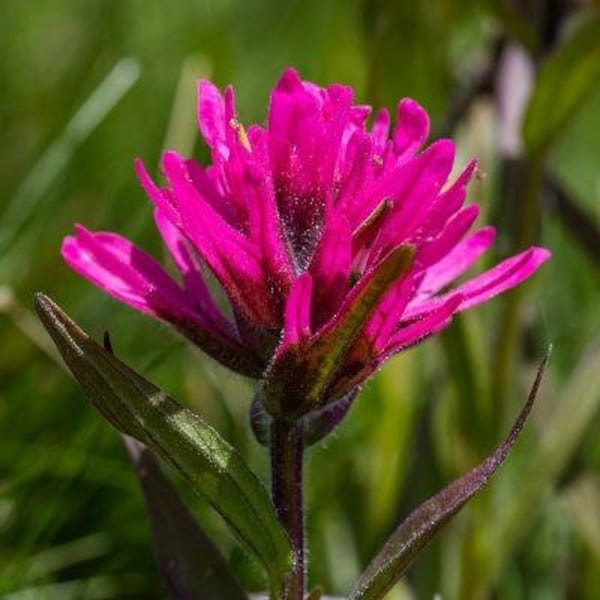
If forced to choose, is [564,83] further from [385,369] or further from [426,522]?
[426,522]

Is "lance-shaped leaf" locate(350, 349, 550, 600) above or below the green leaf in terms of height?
below

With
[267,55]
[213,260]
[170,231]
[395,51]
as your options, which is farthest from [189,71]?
[213,260]

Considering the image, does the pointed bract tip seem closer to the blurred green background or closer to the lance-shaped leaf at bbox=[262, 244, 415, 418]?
the lance-shaped leaf at bbox=[262, 244, 415, 418]

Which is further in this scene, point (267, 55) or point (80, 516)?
point (267, 55)

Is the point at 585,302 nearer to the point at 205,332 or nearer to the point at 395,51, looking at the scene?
the point at 395,51

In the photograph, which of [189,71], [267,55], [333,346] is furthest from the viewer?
[267,55]

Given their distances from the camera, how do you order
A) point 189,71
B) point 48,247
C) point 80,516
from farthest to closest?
A: point 189,71 → point 48,247 → point 80,516

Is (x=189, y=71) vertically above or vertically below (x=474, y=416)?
above

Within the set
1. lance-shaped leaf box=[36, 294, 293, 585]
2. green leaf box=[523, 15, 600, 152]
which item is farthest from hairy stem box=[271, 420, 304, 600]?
green leaf box=[523, 15, 600, 152]
